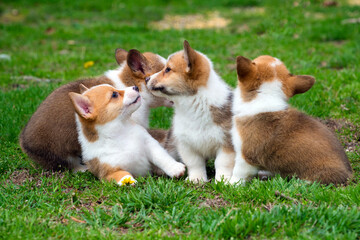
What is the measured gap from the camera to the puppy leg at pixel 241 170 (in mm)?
5054

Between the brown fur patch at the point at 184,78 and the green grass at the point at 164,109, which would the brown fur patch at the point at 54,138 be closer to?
the green grass at the point at 164,109

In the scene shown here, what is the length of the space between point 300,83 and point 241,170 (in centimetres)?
113

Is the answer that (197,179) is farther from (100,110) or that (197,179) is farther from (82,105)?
(82,105)

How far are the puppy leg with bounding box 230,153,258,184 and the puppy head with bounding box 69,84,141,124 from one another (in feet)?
4.44

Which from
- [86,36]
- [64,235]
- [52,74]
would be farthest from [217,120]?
[86,36]

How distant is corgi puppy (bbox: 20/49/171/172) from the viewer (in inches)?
232

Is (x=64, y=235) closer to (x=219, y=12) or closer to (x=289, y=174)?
(x=289, y=174)

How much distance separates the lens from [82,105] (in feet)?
17.5

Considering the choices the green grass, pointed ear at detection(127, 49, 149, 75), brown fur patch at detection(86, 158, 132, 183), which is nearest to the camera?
the green grass

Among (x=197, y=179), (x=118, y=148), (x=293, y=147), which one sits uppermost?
(x=293, y=147)

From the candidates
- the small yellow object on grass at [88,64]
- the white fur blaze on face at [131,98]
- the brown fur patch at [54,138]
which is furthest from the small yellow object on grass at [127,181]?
the small yellow object on grass at [88,64]

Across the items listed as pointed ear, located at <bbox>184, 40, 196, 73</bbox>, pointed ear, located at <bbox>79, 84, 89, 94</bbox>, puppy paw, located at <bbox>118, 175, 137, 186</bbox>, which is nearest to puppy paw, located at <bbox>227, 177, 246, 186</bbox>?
puppy paw, located at <bbox>118, 175, 137, 186</bbox>

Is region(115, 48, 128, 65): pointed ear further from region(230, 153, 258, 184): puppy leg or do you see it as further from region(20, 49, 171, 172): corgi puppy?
region(230, 153, 258, 184): puppy leg

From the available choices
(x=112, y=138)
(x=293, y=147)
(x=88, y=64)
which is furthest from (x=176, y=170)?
(x=88, y=64)
